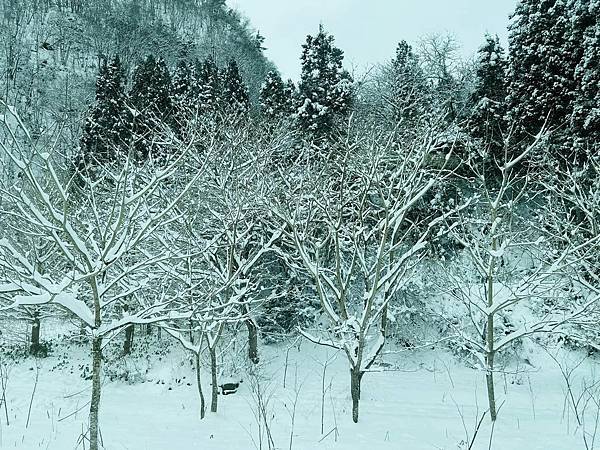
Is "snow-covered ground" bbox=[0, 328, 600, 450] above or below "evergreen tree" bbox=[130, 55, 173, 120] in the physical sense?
below

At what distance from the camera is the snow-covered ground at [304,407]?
8.53 meters

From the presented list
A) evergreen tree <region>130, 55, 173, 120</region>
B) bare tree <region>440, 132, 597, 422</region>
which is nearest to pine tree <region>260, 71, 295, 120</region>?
evergreen tree <region>130, 55, 173, 120</region>

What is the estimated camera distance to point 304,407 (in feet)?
38.5

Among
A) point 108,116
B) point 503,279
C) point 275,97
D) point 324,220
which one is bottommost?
point 503,279

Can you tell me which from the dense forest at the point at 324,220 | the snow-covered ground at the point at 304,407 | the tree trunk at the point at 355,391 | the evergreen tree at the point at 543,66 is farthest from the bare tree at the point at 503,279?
the evergreen tree at the point at 543,66

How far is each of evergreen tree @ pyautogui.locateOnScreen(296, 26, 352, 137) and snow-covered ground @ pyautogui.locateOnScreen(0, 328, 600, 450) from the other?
9.89 meters

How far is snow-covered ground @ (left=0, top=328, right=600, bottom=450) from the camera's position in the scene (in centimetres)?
853

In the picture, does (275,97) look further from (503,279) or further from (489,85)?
(503,279)

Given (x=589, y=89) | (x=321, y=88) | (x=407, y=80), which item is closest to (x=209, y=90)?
(x=321, y=88)

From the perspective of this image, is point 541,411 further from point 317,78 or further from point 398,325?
point 317,78

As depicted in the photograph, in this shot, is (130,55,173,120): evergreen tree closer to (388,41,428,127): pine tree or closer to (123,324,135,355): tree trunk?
(388,41,428,127): pine tree

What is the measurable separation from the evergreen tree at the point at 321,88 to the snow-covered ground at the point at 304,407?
989 cm

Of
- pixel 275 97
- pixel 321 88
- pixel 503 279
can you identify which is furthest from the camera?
pixel 275 97

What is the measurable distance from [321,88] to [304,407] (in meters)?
15.0
